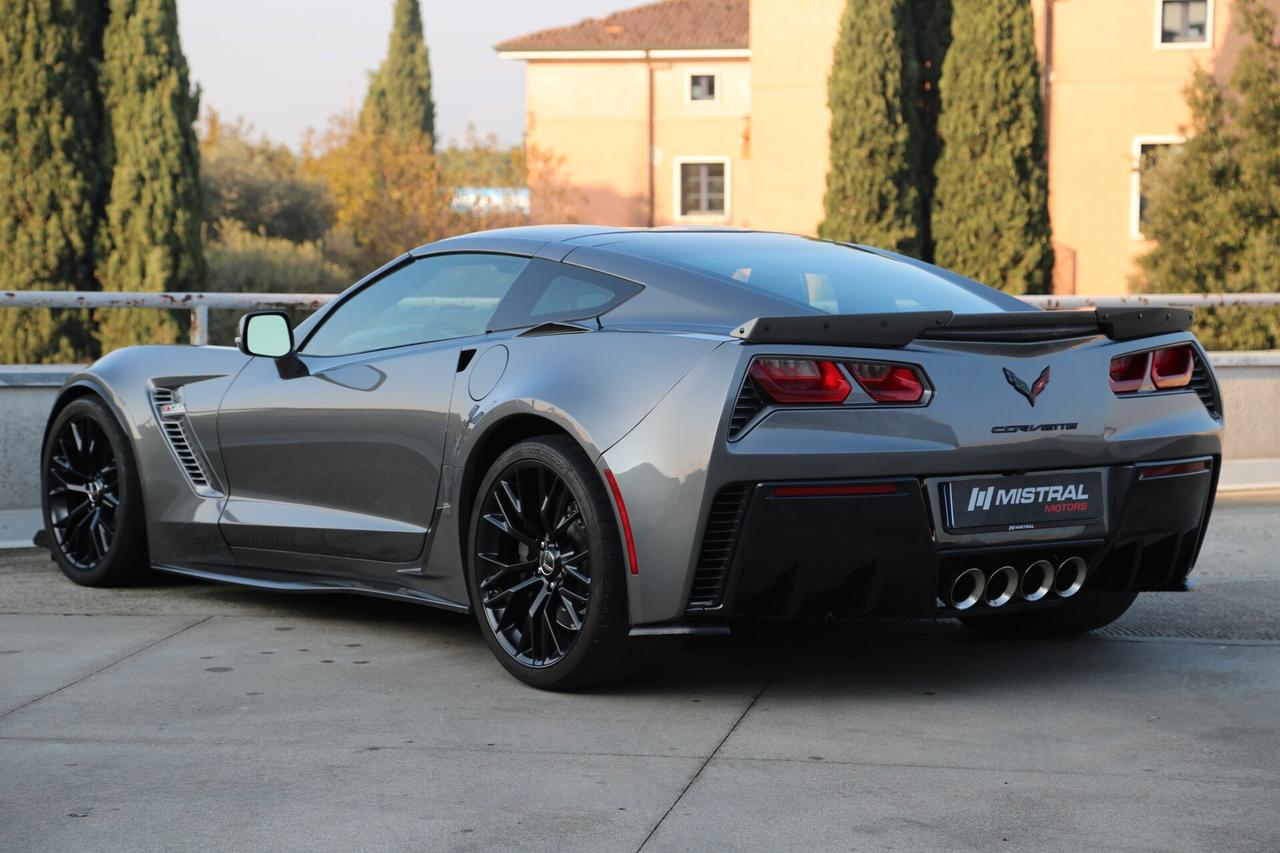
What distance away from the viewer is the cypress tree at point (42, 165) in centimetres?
2273

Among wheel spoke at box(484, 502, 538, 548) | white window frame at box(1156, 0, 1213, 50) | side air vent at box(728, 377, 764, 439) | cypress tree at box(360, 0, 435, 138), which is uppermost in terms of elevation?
cypress tree at box(360, 0, 435, 138)

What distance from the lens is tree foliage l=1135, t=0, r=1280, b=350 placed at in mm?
22359

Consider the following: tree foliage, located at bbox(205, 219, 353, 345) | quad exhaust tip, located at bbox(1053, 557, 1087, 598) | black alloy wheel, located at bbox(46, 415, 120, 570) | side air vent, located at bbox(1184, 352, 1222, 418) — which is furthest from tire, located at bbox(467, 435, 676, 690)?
tree foliage, located at bbox(205, 219, 353, 345)

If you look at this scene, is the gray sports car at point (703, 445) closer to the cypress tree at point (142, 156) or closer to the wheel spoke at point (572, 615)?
the wheel spoke at point (572, 615)

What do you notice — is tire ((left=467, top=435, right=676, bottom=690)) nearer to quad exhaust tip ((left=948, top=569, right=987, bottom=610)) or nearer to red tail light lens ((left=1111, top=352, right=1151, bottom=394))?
quad exhaust tip ((left=948, top=569, right=987, bottom=610))

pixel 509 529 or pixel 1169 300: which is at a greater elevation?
pixel 1169 300

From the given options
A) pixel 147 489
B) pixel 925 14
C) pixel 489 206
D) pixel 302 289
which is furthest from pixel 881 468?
pixel 489 206

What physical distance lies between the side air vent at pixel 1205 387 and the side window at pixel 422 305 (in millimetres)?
2003

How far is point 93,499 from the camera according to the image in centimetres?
662

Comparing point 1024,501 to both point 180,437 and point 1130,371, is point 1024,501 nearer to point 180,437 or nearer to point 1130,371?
point 1130,371

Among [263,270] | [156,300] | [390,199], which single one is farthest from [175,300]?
[390,199]

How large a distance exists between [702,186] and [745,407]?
3810 cm

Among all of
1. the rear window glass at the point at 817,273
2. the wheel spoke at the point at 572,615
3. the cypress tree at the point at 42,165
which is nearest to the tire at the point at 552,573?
the wheel spoke at the point at 572,615

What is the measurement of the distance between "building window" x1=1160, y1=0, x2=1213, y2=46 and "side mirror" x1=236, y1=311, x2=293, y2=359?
2731 centimetres
